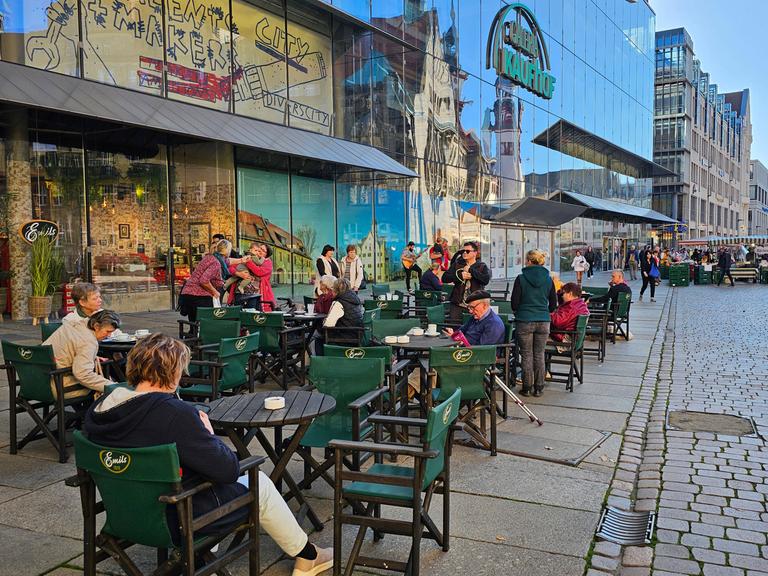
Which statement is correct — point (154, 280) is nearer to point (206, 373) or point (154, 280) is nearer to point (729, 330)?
point (206, 373)

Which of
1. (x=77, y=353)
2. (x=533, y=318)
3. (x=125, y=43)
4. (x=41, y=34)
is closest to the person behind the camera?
(x=77, y=353)

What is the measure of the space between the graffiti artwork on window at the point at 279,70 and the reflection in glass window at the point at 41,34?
15.4 ft

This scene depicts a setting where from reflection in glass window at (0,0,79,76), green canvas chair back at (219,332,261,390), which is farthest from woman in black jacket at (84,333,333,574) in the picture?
reflection in glass window at (0,0,79,76)

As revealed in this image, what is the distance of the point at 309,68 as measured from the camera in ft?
67.4

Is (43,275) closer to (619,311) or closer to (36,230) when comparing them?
(36,230)

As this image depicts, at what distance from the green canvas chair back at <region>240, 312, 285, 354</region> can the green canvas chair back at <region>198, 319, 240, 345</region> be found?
69 cm

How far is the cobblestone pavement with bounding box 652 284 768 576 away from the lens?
12.5ft

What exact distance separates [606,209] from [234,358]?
125 ft

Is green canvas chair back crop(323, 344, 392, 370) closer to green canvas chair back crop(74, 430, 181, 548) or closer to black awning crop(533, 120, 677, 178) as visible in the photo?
green canvas chair back crop(74, 430, 181, 548)

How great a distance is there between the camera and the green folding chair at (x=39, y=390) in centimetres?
524

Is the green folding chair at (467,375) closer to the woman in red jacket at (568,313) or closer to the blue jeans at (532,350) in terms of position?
the blue jeans at (532,350)

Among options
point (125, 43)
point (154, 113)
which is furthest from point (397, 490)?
point (125, 43)

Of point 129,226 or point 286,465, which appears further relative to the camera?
point 129,226

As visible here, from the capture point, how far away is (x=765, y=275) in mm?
33562
